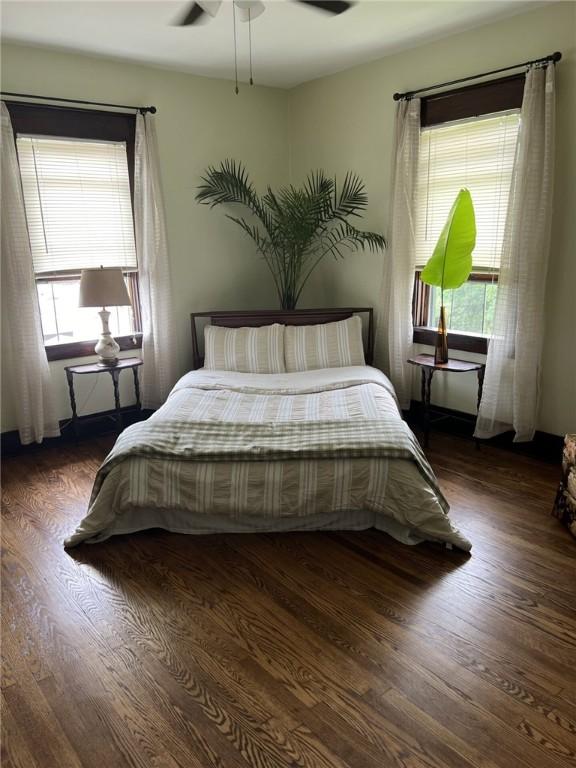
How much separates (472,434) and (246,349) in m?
1.83

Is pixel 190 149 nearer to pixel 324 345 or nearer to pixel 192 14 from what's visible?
pixel 192 14

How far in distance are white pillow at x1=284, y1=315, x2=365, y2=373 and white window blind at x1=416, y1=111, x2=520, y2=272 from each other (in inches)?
32.2

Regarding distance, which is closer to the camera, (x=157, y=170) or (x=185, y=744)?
(x=185, y=744)

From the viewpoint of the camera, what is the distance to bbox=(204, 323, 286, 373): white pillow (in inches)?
170

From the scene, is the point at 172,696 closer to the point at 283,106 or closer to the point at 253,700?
the point at 253,700

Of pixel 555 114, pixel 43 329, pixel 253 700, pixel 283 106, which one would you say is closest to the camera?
pixel 253 700

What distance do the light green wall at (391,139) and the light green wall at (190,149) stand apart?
381 mm

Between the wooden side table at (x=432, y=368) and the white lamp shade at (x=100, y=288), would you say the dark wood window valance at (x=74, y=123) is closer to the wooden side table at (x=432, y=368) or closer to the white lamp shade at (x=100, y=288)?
the white lamp shade at (x=100, y=288)

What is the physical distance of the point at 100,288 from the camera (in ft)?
13.1

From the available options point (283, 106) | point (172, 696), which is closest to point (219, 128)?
point (283, 106)

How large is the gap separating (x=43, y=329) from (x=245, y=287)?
5.87ft

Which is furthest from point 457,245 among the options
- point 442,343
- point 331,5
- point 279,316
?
point 331,5

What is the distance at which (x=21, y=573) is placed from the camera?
8.84ft

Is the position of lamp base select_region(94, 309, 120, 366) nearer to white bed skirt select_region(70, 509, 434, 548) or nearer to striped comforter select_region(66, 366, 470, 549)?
striped comforter select_region(66, 366, 470, 549)
